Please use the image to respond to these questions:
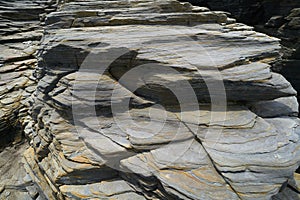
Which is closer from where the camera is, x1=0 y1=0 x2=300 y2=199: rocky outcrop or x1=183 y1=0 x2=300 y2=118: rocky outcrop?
x1=0 y1=0 x2=300 y2=199: rocky outcrop

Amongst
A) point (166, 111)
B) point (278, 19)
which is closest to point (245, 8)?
point (278, 19)

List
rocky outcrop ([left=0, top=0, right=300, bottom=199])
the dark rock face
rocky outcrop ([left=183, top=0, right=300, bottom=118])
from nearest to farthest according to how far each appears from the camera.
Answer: rocky outcrop ([left=0, top=0, right=300, bottom=199]) < rocky outcrop ([left=183, top=0, right=300, bottom=118]) < the dark rock face

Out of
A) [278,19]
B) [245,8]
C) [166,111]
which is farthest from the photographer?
[245,8]

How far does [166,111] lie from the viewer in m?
8.46

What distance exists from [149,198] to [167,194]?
2.95ft

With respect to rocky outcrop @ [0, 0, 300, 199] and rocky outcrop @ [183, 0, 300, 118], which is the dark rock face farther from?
rocky outcrop @ [0, 0, 300, 199]

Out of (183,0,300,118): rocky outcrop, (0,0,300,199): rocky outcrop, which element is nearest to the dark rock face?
(183,0,300,118): rocky outcrop

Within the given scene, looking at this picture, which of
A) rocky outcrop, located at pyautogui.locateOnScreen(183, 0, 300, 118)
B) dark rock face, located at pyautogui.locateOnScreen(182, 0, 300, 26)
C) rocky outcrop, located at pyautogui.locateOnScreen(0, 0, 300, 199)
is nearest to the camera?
rocky outcrop, located at pyautogui.locateOnScreen(0, 0, 300, 199)

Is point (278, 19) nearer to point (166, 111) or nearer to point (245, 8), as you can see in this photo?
point (245, 8)

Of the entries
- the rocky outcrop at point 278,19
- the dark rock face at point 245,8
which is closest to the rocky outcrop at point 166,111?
the rocky outcrop at point 278,19

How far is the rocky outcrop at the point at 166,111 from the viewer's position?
275 inches

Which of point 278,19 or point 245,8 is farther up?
point 245,8

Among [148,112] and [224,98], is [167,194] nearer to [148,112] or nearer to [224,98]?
[148,112]

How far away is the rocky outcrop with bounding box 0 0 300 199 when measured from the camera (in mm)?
6992
